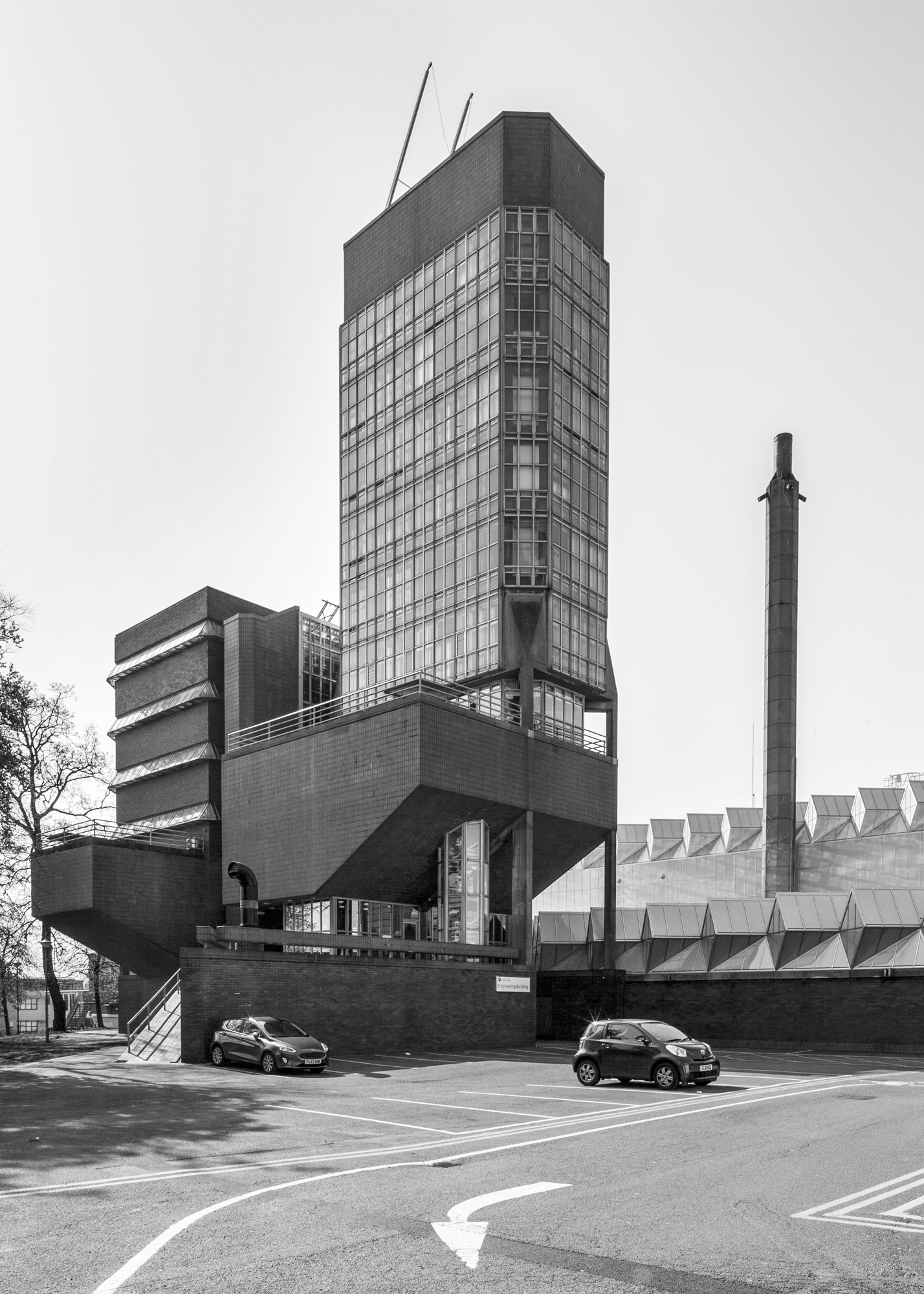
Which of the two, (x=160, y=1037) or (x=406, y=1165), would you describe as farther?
(x=160, y=1037)

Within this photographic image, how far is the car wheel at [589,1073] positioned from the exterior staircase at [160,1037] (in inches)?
451

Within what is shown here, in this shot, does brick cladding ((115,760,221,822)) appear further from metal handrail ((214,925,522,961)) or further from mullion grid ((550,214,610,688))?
mullion grid ((550,214,610,688))

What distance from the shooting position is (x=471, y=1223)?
33.4ft

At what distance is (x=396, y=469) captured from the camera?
5341cm

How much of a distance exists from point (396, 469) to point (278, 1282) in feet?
154

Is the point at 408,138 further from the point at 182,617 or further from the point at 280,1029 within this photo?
the point at 280,1029

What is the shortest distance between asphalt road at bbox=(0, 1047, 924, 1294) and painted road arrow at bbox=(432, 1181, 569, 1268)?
4 centimetres

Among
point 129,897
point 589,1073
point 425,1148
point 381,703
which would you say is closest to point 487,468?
point 381,703

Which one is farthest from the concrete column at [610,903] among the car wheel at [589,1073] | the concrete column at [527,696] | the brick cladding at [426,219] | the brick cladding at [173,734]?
the brick cladding at [426,219]

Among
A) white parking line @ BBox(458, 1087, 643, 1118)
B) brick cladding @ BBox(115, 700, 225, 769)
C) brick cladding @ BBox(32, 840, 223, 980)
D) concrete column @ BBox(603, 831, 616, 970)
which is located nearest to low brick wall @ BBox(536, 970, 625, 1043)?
concrete column @ BBox(603, 831, 616, 970)

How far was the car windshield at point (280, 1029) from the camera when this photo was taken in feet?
93.2

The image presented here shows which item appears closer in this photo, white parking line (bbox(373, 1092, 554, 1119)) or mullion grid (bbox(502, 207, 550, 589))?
white parking line (bbox(373, 1092, 554, 1119))

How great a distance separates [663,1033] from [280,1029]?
931cm

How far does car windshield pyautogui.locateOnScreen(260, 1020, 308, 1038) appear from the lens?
28.4 m
